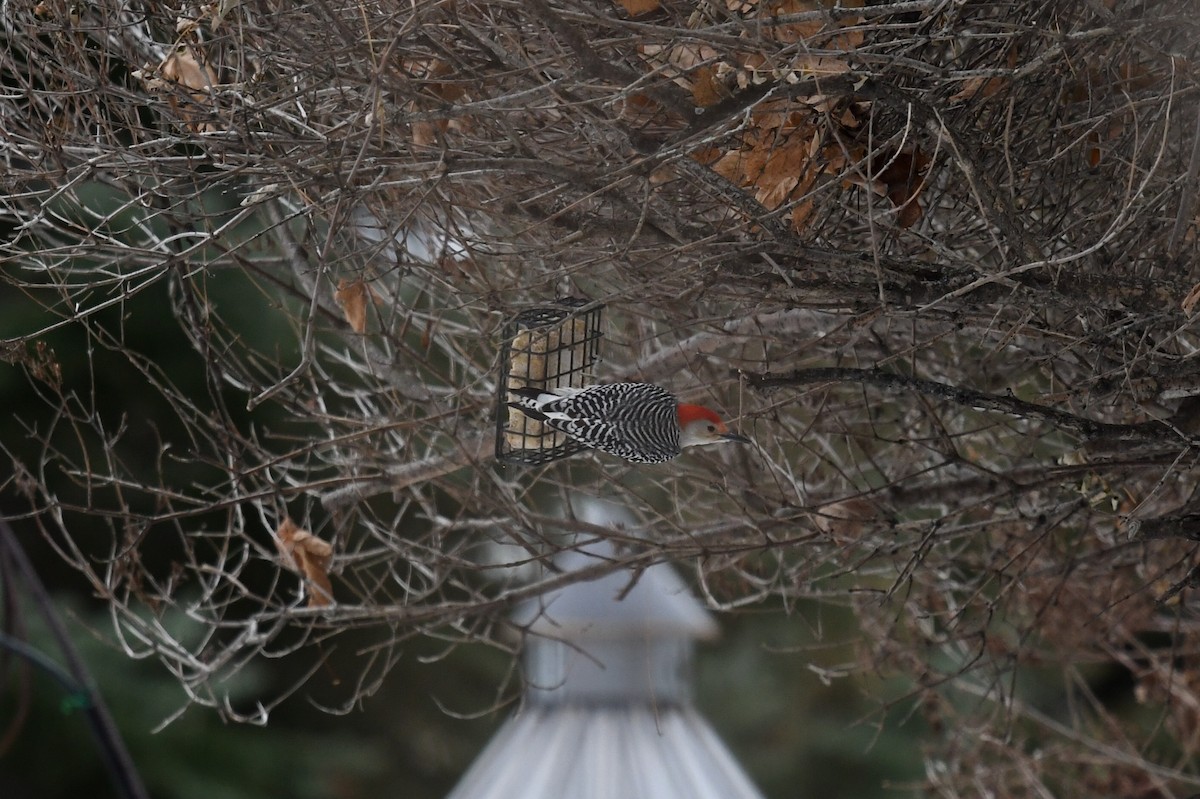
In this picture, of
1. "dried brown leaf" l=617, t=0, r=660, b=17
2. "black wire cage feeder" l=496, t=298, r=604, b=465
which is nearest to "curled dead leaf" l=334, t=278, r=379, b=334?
"black wire cage feeder" l=496, t=298, r=604, b=465

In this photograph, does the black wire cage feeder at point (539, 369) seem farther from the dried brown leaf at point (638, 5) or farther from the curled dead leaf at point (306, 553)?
the dried brown leaf at point (638, 5)

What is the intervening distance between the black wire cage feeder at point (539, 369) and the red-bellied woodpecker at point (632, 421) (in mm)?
95

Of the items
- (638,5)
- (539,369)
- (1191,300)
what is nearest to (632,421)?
(539,369)

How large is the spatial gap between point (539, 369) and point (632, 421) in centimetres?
38

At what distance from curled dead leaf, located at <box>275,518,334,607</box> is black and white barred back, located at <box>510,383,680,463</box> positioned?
0.49m

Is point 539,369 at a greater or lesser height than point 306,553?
greater

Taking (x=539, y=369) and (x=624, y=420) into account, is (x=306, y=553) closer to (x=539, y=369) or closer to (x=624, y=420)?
(x=539, y=369)

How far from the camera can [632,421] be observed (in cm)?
202

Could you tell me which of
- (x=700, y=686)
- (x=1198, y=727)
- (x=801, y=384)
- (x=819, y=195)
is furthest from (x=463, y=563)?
(x=700, y=686)

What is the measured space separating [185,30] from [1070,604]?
2.14 meters

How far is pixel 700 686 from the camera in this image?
8.59m

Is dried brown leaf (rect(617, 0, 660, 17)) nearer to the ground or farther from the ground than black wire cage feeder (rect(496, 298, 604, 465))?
farther from the ground

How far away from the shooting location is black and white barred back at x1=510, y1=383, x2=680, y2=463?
2020 millimetres

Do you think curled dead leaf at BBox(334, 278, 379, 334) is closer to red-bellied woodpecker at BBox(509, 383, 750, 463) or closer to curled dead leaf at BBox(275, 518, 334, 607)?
red-bellied woodpecker at BBox(509, 383, 750, 463)
